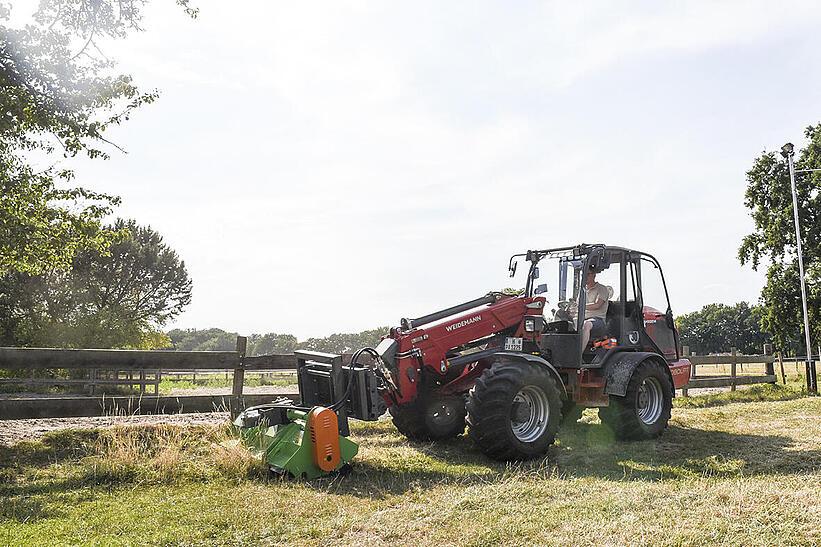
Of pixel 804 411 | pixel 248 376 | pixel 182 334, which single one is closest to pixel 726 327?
pixel 182 334

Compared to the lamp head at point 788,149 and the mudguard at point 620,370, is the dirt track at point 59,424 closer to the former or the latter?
the mudguard at point 620,370

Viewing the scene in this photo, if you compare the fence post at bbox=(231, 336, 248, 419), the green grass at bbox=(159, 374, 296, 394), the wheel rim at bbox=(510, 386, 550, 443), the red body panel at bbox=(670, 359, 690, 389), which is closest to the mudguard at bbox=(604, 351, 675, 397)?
the red body panel at bbox=(670, 359, 690, 389)

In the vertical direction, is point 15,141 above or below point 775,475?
above

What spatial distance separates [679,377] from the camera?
1059 cm

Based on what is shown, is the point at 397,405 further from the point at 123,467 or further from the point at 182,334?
the point at 182,334

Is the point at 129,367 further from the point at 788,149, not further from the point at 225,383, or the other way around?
the point at 225,383

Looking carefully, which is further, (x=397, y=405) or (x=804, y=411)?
(x=804, y=411)

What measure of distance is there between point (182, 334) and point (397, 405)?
82279 mm

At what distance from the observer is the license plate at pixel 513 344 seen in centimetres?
879

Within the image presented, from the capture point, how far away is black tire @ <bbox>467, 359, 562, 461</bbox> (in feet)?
24.1

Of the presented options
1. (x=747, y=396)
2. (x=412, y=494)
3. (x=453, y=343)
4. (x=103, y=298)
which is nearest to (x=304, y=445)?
(x=412, y=494)

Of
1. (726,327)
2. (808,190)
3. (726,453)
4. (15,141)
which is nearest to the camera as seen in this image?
(726,453)

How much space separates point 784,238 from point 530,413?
733 inches

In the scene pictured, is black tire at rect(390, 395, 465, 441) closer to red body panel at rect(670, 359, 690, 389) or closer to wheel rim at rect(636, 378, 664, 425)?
wheel rim at rect(636, 378, 664, 425)
